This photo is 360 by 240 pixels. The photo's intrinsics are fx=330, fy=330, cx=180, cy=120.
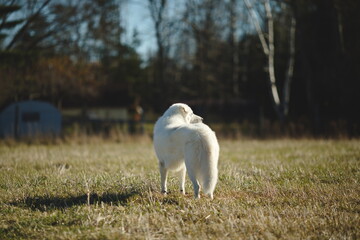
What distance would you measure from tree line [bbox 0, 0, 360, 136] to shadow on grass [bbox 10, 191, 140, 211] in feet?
43.6

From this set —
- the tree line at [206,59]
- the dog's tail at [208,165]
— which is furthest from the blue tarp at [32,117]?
the dog's tail at [208,165]

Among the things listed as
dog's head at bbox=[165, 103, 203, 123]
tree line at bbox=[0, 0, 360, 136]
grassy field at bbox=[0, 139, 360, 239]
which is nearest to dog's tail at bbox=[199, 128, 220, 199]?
grassy field at bbox=[0, 139, 360, 239]

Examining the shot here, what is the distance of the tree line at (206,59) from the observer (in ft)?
→ 55.3

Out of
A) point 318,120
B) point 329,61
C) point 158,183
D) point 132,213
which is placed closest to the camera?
point 132,213

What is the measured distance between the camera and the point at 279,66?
23578mm

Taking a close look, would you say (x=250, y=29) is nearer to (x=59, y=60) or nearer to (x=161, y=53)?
(x=161, y=53)

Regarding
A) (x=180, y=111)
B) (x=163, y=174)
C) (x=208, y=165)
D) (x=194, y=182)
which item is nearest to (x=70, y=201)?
(x=163, y=174)

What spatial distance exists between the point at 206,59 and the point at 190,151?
78.4ft

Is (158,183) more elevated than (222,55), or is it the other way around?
(222,55)

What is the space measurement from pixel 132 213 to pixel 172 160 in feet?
3.28

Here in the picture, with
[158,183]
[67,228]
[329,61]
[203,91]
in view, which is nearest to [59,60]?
[203,91]

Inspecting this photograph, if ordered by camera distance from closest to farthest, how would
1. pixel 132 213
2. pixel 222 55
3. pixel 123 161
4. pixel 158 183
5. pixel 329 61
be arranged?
pixel 132 213 < pixel 158 183 < pixel 123 161 < pixel 329 61 < pixel 222 55

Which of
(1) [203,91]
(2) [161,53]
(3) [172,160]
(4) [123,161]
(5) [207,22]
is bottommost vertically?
(4) [123,161]

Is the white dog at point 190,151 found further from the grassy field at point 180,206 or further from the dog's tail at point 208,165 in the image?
the grassy field at point 180,206
